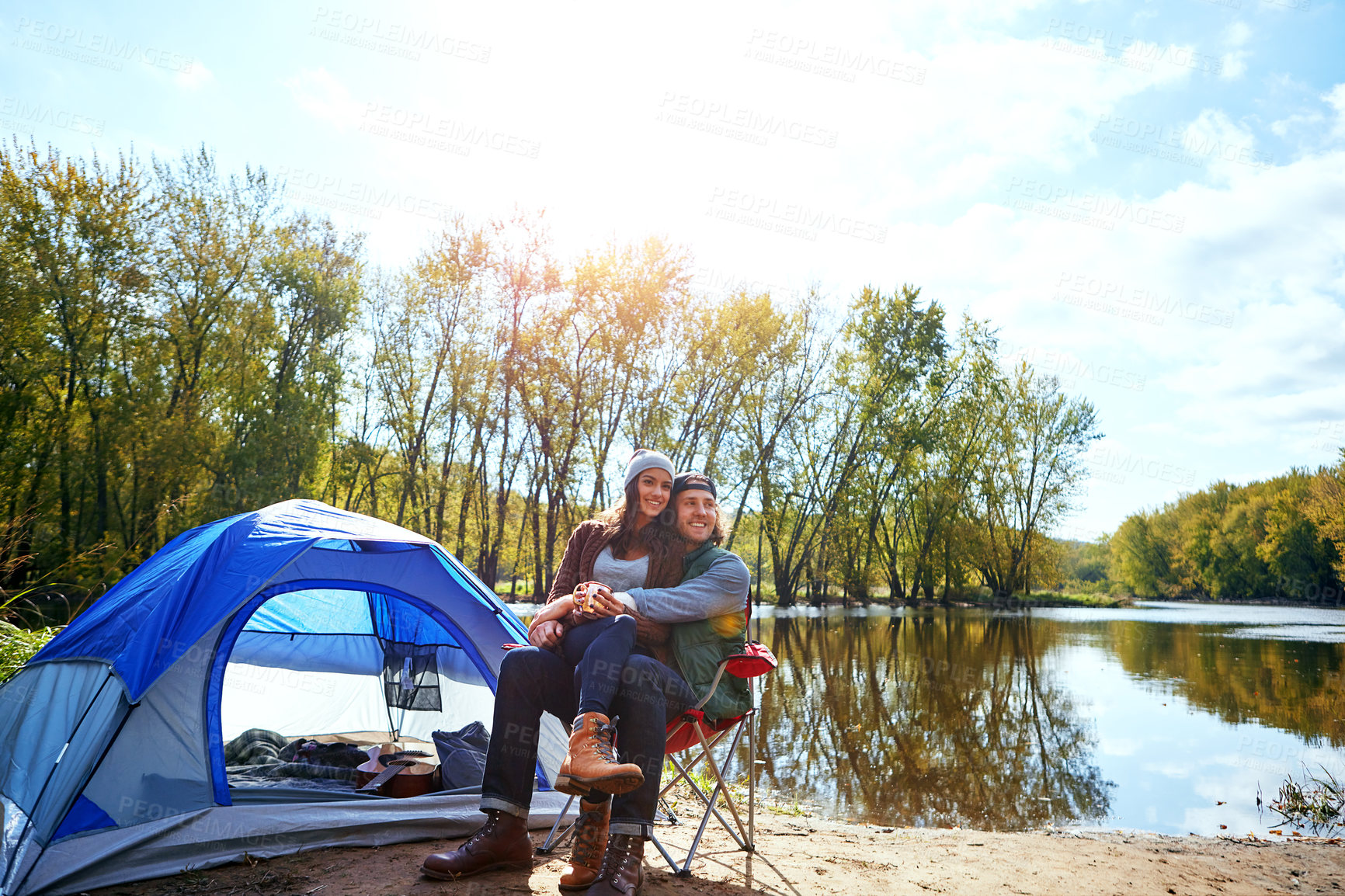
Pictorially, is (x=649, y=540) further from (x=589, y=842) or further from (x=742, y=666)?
(x=589, y=842)

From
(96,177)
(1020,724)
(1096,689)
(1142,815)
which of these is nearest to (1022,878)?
(1142,815)

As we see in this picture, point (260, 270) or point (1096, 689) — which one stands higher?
point (260, 270)

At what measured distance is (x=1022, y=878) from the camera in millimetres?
2627

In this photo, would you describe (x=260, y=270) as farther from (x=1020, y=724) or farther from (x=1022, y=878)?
(x=1022, y=878)

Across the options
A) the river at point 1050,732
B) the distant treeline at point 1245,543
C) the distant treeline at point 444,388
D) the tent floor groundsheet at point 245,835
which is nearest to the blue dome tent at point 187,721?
the tent floor groundsheet at point 245,835

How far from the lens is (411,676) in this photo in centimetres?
418

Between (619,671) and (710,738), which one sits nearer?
(619,671)

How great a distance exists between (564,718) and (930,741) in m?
4.32

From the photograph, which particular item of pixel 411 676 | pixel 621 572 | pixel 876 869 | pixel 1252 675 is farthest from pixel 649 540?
pixel 1252 675

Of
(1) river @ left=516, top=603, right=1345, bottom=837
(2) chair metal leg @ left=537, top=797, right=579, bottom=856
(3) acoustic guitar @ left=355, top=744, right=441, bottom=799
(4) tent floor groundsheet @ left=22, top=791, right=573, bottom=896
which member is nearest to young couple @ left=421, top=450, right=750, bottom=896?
(2) chair metal leg @ left=537, top=797, right=579, bottom=856

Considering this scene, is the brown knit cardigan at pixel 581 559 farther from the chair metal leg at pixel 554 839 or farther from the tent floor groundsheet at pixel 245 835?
the tent floor groundsheet at pixel 245 835

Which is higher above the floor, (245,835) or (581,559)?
(581,559)

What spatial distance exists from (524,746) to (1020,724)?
577 centimetres

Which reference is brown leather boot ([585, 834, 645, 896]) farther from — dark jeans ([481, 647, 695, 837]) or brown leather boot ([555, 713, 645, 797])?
brown leather boot ([555, 713, 645, 797])
